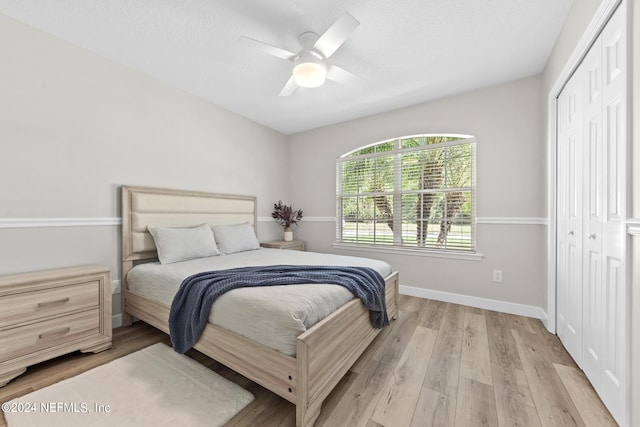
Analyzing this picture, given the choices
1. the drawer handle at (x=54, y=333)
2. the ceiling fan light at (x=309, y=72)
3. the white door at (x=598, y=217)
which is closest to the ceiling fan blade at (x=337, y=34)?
the ceiling fan light at (x=309, y=72)

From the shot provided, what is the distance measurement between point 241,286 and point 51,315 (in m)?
1.41

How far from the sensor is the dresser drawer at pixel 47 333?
1.65m

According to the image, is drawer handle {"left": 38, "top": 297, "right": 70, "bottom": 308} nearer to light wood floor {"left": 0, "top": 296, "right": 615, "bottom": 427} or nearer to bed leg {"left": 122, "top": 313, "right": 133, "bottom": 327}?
light wood floor {"left": 0, "top": 296, "right": 615, "bottom": 427}

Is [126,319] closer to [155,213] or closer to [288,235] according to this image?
[155,213]

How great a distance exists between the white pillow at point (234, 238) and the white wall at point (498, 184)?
1871 millimetres

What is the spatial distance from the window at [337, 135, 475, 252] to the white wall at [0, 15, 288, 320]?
2161 mm

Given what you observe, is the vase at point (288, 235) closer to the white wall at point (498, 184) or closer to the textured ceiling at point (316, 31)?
the white wall at point (498, 184)

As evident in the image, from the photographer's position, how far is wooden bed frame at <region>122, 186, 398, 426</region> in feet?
4.25

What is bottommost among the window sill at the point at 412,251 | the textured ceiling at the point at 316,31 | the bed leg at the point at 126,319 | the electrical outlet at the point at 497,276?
the bed leg at the point at 126,319

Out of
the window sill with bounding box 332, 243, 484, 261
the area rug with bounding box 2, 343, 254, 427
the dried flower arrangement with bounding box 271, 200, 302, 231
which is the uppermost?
the dried flower arrangement with bounding box 271, 200, 302, 231

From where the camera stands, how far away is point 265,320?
4.59ft

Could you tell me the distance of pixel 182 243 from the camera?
262 cm

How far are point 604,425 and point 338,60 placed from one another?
3.05 meters

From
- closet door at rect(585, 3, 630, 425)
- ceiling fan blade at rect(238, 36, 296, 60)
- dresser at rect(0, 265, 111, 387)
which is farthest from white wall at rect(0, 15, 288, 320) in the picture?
closet door at rect(585, 3, 630, 425)
